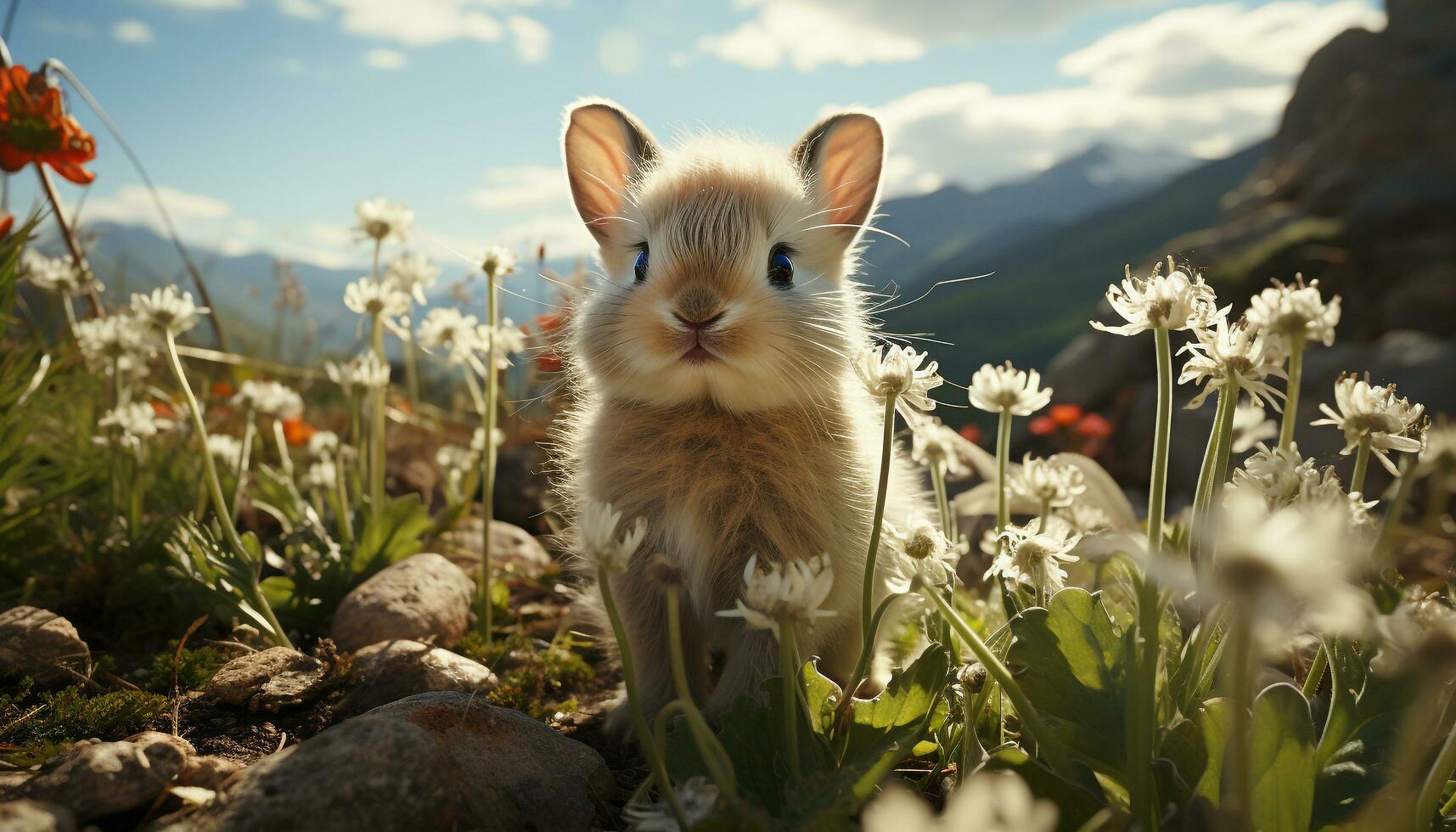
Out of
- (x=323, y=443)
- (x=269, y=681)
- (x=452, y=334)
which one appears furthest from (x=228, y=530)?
(x=323, y=443)

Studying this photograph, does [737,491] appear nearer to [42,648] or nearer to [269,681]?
[269,681]

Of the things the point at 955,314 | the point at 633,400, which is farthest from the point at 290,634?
the point at 955,314

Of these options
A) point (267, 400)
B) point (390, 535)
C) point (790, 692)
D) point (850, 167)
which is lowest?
point (390, 535)

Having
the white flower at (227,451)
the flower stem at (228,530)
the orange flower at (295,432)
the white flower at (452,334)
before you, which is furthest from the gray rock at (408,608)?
the orange flower at (295,432)

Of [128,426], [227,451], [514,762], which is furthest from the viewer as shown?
[227,451]

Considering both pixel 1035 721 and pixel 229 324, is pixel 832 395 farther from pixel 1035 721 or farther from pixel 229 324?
pixel 229 324

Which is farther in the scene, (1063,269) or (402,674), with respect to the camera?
(1063,269)

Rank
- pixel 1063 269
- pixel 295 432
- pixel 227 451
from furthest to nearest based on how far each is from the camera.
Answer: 1. pixel 1063 269
2. pixel 295 432
3. pixel 227 451
